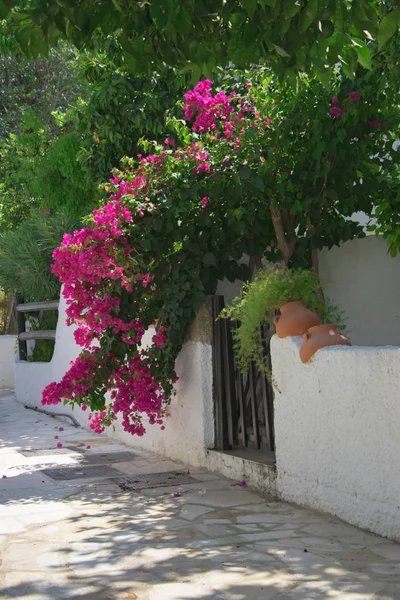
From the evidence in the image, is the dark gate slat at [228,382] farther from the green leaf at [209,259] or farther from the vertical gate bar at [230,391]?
the green leaf at [209,259]

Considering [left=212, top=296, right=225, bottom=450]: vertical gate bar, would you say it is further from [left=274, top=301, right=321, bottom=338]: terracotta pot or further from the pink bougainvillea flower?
the pink bougainvillea flower

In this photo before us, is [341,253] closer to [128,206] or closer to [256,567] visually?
[128,206]

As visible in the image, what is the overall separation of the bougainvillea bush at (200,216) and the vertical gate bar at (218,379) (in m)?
0.16

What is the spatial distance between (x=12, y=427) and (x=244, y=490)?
17.4ft

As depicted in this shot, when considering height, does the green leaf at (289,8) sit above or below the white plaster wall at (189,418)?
above

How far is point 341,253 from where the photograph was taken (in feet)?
27.8

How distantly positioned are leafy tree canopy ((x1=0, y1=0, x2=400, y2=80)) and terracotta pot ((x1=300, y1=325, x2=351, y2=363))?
6.23ft

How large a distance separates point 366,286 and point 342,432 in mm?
3353

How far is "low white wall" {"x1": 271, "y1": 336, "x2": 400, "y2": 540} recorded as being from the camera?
478 cm

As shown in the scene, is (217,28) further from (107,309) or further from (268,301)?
(107,309)

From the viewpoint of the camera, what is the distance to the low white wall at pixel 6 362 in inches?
714

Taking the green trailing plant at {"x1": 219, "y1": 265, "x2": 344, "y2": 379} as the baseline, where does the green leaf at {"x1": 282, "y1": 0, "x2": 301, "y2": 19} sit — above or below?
above

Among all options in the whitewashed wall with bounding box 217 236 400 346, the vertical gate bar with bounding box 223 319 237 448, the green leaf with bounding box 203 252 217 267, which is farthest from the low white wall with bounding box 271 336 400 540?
the whitewashed wall with bounding box 217 236 400 346

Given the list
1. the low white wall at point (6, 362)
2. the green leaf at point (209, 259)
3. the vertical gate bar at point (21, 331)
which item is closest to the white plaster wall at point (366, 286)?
the green leaf at point (209, 259)
